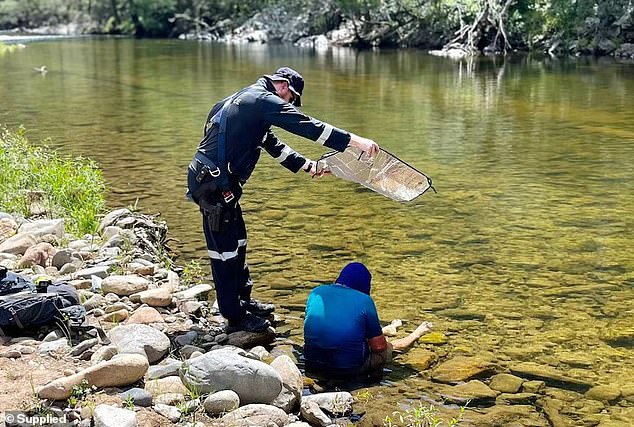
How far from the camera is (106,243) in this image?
25.4 ft

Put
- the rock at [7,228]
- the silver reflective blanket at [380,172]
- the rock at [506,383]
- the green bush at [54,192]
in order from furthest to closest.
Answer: the green bush at [54,192]
the rock at [7,228]
the silver reflective blanket at [380,172]
the rock at [506,383]

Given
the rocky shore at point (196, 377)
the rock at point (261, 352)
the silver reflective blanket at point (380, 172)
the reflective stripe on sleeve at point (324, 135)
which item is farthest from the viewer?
the silver reflective blanket at point (380, 172)

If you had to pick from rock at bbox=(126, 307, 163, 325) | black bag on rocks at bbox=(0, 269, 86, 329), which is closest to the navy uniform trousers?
rock at bbox=(126, 307, 163, 325)

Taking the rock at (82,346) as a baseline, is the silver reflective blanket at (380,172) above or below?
above

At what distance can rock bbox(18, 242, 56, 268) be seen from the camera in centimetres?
695

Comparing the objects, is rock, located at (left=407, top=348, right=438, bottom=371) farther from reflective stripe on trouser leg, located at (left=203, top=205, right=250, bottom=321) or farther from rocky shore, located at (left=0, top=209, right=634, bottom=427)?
reflective stripe on trouser leg, located at (left=203, top=205, right=250, bottom=321)

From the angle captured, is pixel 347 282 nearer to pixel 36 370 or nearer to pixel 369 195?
pixel 36 370

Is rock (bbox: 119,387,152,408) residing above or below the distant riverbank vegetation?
below

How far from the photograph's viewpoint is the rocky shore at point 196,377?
14.5 ft

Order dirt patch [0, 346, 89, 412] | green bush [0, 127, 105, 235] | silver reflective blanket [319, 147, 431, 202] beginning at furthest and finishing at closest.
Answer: green bush [0, 127, 105, 235], silver reflective blanket [319, 147, 431, 202], dirt patch [0, 346, 89, 412]

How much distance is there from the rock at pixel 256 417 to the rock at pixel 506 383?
1706mm

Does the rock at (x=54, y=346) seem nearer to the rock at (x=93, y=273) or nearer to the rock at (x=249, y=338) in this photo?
the rock at (x=249, y=338)

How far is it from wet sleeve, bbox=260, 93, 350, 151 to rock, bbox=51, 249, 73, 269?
275cm

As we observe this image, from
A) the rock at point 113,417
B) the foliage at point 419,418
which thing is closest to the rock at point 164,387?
the rock at point 113,417
